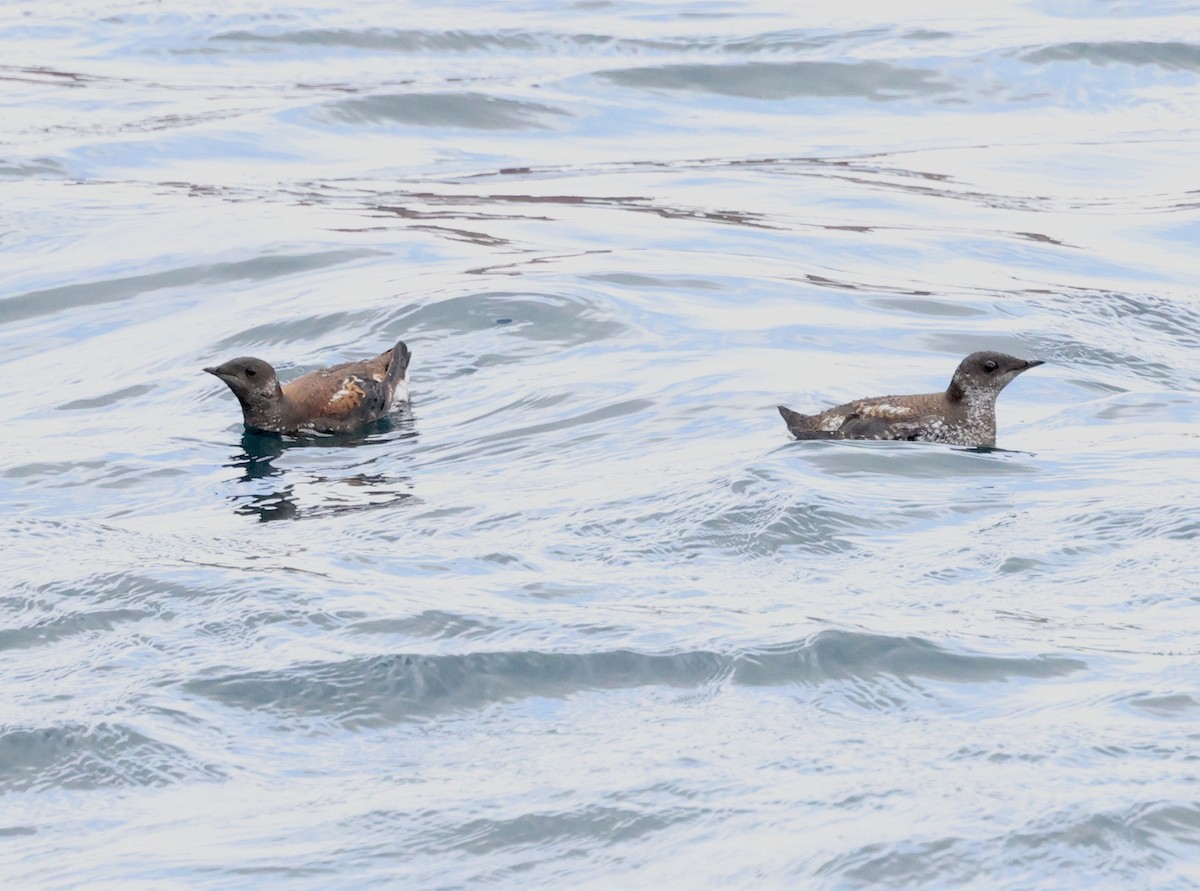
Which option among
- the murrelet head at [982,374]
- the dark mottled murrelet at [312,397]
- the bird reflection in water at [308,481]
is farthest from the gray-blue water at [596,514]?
the murrelet head at [982,374]

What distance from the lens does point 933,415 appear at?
40.4ft

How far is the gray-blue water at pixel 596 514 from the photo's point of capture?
7.48 m

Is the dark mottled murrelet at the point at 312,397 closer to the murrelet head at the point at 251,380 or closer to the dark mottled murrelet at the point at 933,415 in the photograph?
the murrelet head at the point at 251,380

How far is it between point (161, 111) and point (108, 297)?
368 inches

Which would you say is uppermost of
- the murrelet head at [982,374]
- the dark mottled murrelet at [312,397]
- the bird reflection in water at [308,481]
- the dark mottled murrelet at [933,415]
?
the murrelet head at [982,374]

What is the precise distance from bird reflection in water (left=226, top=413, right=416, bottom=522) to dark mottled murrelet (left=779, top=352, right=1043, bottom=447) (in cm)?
260

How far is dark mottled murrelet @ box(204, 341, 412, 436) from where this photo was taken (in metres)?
13.9

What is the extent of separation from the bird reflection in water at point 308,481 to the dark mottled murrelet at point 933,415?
2599 millimetres

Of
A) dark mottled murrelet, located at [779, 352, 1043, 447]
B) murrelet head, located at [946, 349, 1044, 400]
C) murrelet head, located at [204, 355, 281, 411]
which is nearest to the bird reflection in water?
murrelet head, located at [204, 355, 281, 411]

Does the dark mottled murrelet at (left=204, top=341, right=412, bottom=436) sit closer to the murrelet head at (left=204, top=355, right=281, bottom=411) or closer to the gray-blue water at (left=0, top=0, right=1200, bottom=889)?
the murrelet head at (left=204, top=355, right=281, bottom=411)

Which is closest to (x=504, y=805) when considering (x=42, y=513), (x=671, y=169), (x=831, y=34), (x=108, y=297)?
(x=42, y=513)

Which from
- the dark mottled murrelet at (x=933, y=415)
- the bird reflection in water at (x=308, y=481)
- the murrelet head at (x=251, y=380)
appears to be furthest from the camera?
the murrelet head at (x=251, y=380)

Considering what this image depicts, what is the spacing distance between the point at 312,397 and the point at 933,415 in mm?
4579

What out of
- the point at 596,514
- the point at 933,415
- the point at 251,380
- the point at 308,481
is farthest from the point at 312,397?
the point at 933,415
